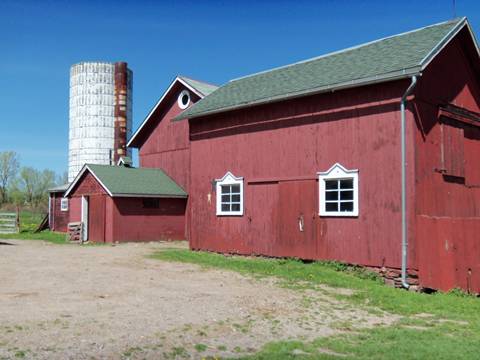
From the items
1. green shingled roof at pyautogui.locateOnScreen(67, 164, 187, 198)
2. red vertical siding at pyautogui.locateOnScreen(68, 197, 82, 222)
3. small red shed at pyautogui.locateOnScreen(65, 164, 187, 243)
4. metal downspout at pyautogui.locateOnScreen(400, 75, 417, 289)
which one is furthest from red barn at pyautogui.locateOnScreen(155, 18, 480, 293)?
red vertical siding at pyautogui.locateOnScreen(68, 197, 82, 222)

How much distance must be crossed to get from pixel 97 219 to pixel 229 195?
28.8 feet

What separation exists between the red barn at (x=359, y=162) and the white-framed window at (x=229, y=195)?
46 millimetres

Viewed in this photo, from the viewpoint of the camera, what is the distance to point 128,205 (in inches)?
928

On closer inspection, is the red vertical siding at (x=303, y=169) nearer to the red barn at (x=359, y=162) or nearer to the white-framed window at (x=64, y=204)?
the red barn at (x=359, y=162)

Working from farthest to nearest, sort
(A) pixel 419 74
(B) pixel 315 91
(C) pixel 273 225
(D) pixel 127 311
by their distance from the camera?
(C) pixel 273 225 → (B) pixel 315 91 → (A) pixel 419 74 → (D) pixel 127 311

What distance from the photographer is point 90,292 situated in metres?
10.6

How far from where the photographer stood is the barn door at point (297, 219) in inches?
591

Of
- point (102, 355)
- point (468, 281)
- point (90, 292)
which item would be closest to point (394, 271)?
point (468, 281)

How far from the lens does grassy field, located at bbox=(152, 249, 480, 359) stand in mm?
6941

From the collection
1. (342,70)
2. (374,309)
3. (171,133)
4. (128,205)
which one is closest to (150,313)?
(374,309)

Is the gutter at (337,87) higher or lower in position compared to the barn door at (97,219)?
higher

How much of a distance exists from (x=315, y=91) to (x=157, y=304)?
311 inches

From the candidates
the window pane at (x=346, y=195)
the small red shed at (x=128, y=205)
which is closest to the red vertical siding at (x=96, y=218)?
the small red shed at (x=128, y=205)

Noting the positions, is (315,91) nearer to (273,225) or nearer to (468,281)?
(273,225)
